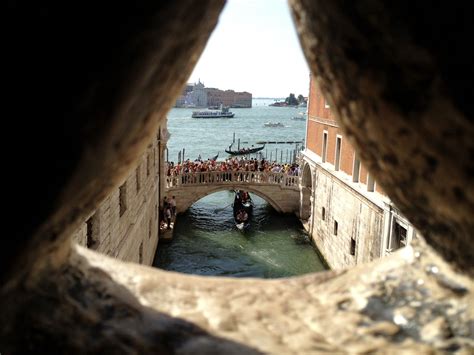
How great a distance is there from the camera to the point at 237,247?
20.4m

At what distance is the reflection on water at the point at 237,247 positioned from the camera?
17755 millimetres

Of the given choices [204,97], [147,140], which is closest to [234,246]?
[147,140]

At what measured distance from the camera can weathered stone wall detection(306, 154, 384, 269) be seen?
13396 millimetres

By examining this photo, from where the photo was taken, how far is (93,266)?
8.79 feet

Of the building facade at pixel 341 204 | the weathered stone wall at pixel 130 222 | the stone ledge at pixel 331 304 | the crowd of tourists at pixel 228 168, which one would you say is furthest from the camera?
the crowd of tourists at pixel 228 168

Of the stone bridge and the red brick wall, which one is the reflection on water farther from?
the red brick wall

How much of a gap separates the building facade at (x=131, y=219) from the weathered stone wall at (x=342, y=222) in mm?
6683

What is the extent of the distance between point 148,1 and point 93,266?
175 centimetres

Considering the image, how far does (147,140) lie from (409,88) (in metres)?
1.20

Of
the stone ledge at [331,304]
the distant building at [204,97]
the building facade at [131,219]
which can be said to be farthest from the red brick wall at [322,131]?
the distant building at [204,97]

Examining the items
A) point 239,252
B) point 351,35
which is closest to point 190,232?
point 239,252

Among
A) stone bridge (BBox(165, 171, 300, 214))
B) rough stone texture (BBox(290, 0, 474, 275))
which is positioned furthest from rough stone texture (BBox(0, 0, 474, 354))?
stone bridge (BBox(165, 171, 300, 214))

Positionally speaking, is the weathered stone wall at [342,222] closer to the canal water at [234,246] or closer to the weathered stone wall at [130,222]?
the canal water at [234,246]

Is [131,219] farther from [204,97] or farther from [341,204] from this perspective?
[204,97]
